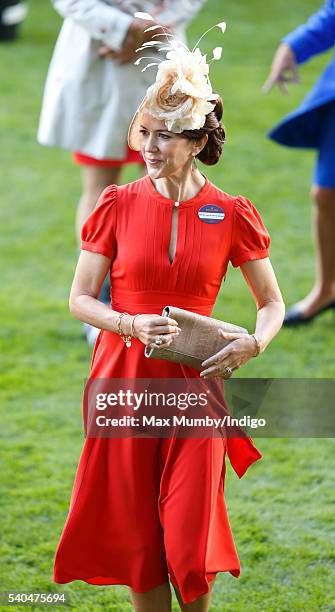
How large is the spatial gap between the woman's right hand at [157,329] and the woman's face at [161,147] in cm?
37

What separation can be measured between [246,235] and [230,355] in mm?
326

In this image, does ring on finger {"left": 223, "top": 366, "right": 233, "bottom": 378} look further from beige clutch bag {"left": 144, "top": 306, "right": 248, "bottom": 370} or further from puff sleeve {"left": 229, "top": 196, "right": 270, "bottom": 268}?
puff sleeve {"left": 229, "top": 196, "right": 270, "bottom": 268}

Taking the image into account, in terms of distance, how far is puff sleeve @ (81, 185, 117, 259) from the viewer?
3.00m

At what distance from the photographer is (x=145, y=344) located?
9.46 ft

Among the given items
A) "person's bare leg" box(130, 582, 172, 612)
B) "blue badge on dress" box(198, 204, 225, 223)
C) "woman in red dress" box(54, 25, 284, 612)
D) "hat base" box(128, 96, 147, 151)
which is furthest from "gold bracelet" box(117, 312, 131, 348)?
"person's bare leg" box(130, 582, 172, 612)

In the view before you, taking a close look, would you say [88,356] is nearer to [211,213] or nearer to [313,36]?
[313,36]

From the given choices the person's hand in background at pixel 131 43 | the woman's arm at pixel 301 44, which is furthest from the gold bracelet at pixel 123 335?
the woman's arm at pixel 301 44

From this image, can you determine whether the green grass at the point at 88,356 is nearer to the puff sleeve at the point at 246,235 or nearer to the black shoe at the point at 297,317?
the black shoe at the point at 297,317

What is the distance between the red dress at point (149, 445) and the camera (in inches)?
116

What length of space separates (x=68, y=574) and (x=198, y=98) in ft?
4.24

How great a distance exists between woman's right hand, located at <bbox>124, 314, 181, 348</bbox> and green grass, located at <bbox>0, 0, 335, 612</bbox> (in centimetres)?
108

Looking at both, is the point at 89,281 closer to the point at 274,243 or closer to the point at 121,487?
the point at 121,487

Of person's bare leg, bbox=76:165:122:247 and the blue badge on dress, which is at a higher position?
the blue badge on dress

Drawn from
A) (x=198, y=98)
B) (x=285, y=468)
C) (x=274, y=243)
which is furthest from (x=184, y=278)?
(x=274, y=243)
